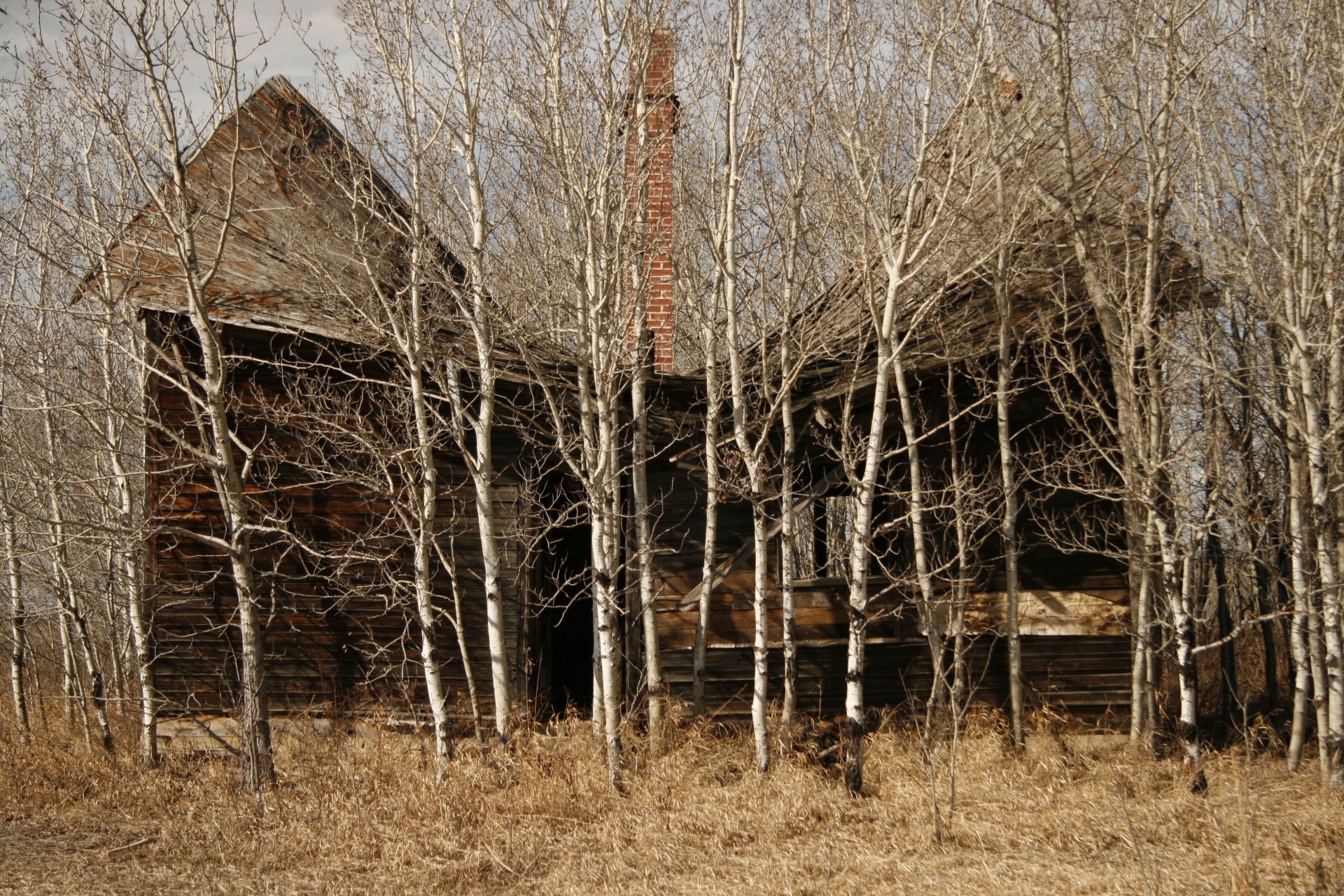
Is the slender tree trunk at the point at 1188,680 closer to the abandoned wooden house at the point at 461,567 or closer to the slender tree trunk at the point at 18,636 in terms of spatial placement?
the abandoned wooden house at the point at 461,567

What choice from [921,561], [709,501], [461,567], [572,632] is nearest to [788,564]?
[709,501]

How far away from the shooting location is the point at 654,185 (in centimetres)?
968

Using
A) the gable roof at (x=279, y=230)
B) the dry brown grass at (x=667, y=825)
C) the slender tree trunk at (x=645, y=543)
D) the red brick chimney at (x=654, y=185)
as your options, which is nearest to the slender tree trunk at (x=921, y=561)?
the dry brown grass at (x=667, y=825)

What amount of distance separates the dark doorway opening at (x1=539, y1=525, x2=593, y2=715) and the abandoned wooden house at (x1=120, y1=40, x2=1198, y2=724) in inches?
82.1

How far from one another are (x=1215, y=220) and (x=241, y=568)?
29.2 ft

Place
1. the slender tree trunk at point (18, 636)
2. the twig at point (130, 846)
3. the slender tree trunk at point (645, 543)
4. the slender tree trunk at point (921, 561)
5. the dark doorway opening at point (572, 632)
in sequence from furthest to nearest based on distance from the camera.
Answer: the dark doorway opening at point (572, 632) < the slender tree trunk at point (18, 636) < the slender tree trunk at point (645, 543) < the slender tree trunk at point (921, 561) < the twig at point (130, 846)

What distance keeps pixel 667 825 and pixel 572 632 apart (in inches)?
261

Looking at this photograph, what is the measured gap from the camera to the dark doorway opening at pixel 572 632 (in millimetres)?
12578

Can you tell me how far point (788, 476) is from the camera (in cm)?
909

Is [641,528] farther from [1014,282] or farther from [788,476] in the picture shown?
[1014,282]

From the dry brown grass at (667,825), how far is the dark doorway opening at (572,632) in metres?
3.47

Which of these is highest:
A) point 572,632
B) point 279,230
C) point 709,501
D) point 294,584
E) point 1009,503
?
point 279,230

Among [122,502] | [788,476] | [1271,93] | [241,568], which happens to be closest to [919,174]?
[788,476]

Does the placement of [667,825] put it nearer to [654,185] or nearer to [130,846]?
[130,846]
